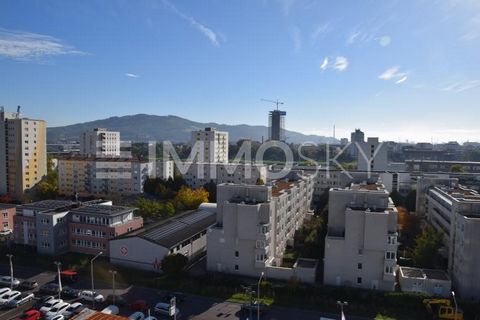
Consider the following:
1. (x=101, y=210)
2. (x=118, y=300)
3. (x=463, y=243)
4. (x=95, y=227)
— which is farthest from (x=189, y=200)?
(x=463, y=243)

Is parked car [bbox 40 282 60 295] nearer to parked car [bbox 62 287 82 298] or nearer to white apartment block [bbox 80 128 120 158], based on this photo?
parked car [bbox 62 287 82 298]

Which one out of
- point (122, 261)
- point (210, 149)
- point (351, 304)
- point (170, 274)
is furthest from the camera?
point (210, 149)

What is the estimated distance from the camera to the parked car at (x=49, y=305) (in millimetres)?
17375

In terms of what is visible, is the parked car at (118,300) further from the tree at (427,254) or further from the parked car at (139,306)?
the tree at (427,254)

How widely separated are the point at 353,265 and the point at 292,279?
11.4ft

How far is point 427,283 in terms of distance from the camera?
19.4 m

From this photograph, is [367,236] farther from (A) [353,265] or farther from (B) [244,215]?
(B) [244,215]

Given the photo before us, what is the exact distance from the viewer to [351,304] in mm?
18281

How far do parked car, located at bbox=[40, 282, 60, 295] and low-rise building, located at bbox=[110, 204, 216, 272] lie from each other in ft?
14.1

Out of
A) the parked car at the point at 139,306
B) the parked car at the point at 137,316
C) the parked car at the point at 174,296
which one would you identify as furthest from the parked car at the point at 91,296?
the parked car at the point at 174,296

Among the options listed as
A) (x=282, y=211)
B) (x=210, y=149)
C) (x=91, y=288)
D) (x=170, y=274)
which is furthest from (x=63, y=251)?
(x=210, y=149)

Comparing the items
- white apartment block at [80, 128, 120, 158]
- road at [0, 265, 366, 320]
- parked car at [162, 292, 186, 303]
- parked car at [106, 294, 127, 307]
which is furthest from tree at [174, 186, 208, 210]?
white apartment block at [80, 128, 120, 158]

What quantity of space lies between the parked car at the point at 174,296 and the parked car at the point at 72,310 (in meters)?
→ 4.00

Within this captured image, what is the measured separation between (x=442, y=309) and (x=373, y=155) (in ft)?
126
